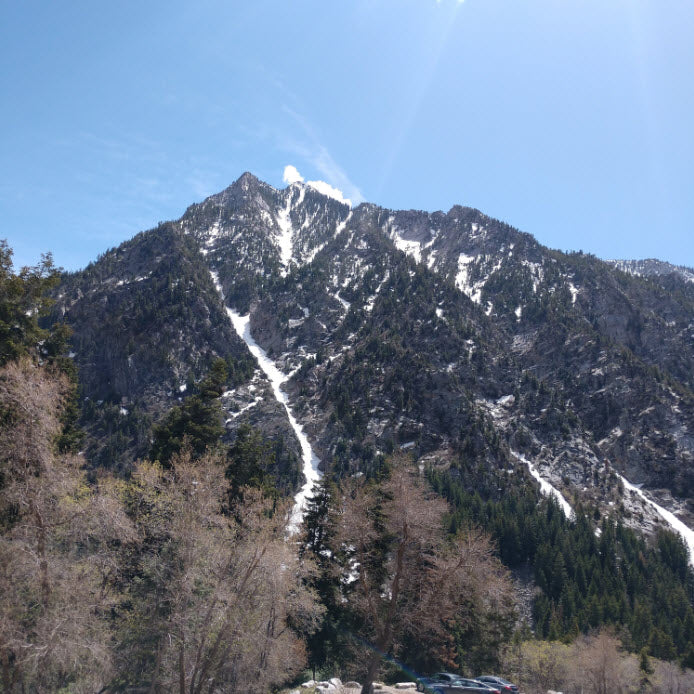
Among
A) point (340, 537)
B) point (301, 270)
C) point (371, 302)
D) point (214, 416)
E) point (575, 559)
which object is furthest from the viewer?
point (301, 270)

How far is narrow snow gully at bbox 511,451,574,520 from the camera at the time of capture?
99.6 meters

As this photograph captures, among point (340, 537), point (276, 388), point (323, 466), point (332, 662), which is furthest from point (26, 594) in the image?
point (276, 388)

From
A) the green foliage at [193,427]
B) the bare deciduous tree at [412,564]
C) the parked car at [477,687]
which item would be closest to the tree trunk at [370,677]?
the bare deciduous tree at [412,564]

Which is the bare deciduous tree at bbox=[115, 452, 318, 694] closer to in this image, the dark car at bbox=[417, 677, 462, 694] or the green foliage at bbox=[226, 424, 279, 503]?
the dark car at bbox=[417, 677, 462, 694]

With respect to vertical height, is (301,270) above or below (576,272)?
below

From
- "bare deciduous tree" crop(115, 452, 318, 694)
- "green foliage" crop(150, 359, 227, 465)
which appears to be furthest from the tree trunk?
"green foliage" crop(150, 359, 227, 465)

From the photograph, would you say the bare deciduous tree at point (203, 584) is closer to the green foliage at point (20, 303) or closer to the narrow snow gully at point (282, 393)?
the green foliage at point (20, 303)

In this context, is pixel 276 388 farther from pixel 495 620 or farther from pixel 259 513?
pixel 259 513

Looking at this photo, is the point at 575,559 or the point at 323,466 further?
the point at 323,466

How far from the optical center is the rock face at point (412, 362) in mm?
114812

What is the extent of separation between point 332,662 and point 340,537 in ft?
44.6

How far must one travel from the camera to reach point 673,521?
103125 millimetres

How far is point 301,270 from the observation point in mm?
191000

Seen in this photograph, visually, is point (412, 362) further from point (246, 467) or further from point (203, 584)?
point (203, 584)
